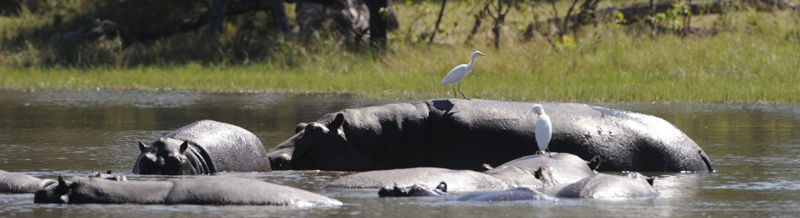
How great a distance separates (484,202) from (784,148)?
190 inches

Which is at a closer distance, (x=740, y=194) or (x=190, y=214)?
(x=190, y=214)

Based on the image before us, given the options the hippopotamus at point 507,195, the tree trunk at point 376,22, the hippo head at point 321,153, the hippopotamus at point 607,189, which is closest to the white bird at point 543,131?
the hippopotamus at point 607,189

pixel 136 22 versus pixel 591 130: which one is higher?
pixel 591 130

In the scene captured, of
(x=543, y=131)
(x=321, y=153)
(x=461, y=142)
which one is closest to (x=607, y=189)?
(x=543, y=131)

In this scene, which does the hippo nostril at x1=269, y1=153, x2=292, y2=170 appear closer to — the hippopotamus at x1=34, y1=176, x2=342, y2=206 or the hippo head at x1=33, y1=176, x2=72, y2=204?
the hippopotamus at x1=34, y1=176, x2=342, y2=206

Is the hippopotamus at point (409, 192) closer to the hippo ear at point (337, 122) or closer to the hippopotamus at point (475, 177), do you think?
the hippopotamus at point (475, 177)

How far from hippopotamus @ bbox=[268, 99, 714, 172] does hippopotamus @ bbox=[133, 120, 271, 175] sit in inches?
10.5

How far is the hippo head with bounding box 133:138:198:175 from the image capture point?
7.45 m

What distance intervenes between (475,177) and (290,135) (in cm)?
459

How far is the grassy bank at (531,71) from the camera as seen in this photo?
16.2 metres

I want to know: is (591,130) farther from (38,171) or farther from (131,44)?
(131,44)

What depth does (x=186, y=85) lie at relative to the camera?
18.9m

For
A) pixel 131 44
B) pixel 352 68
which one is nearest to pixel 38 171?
pixel 352 68

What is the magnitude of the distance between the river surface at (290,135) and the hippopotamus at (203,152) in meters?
0.15
